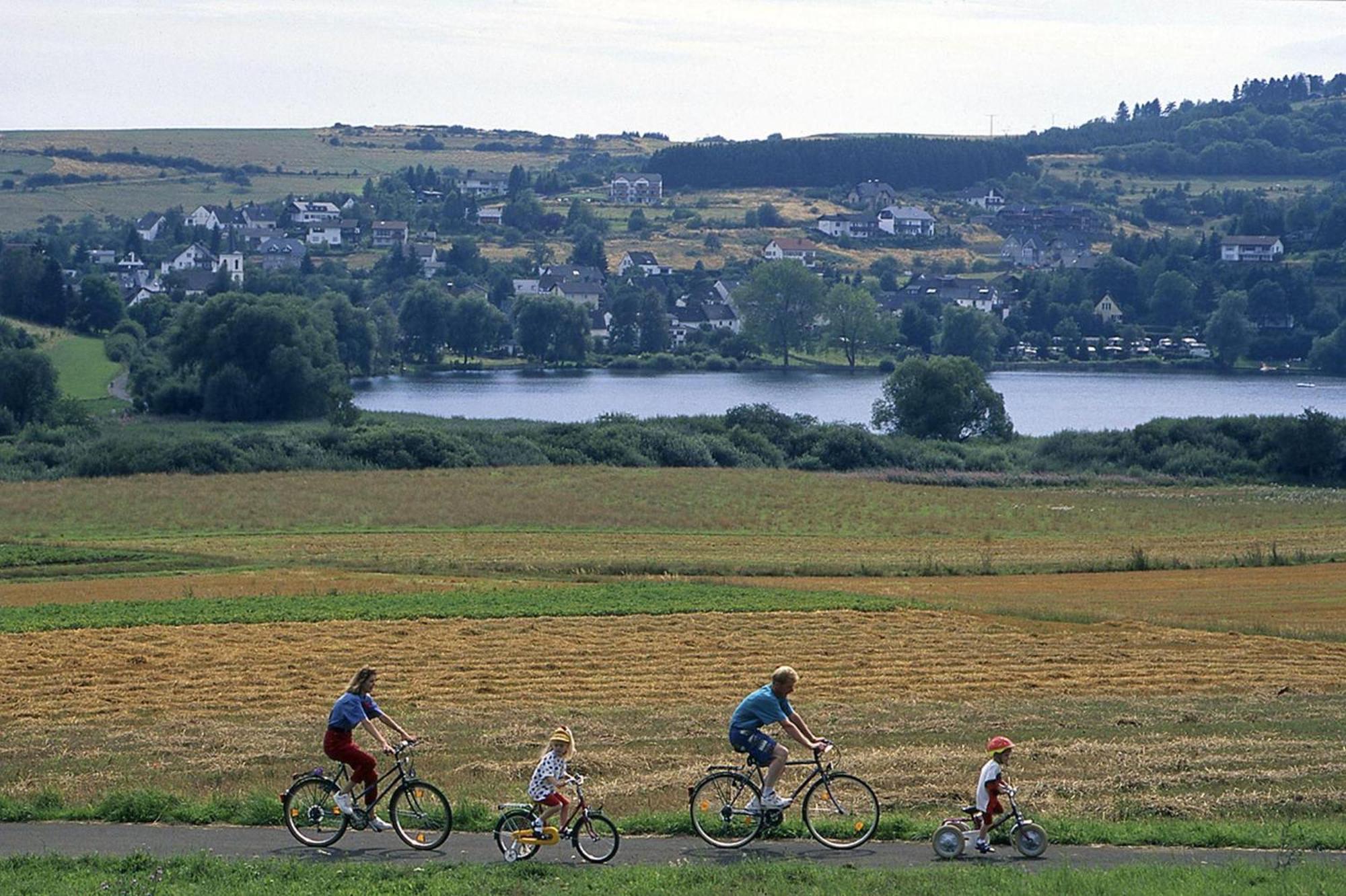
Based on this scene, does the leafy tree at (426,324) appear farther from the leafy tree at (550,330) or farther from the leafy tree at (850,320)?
the leafy tree at (850,320)

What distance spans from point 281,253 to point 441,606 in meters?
163

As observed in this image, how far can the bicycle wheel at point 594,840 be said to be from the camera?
14727mm

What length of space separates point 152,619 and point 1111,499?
41.4 meters

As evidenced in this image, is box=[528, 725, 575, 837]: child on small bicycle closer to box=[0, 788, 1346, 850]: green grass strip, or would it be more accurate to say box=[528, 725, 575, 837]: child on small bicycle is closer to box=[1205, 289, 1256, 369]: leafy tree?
box=[0, 788, 1346, 850]: green grass strip

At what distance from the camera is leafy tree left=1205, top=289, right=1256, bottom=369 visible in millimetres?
149500

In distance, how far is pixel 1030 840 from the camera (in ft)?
48.2

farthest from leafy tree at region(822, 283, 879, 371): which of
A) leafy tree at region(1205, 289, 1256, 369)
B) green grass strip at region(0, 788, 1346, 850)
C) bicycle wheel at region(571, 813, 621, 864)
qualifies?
bicycle wheel at region(571, 813, 621, 864)

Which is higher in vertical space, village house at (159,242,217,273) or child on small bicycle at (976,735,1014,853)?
child on small bicycle at (976,735,1014,853)

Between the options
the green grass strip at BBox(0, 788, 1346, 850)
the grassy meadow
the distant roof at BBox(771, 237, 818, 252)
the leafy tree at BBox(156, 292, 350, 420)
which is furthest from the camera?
the distant roof at BBox(771, 237, 818, 252)

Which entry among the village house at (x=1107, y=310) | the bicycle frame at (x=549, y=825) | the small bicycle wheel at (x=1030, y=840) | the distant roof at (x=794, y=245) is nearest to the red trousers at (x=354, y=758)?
the bicycle frame at (x=549, y=825)

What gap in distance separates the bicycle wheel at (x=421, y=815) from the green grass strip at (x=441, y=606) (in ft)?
58.1

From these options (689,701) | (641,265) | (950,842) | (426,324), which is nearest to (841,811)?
(950,842)

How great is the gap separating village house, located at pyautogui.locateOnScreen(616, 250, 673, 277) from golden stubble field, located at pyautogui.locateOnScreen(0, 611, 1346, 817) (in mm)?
148196

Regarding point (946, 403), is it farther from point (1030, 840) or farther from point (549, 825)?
point (549, 825)
